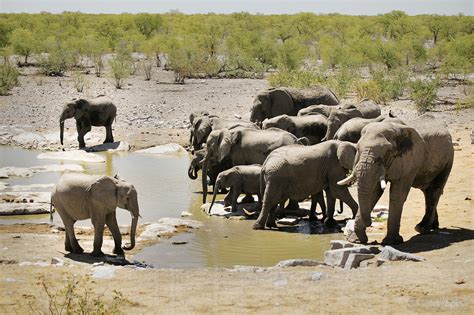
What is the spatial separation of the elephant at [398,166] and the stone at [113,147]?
13603 mm

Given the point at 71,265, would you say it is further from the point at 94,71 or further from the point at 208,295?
the point at 94,71

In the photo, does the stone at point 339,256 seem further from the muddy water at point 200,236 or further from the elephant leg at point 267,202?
the elephant leg at point 267,202

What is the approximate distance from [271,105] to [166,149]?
352cm

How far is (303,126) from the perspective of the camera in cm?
1953

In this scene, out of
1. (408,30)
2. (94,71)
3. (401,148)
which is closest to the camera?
(401,148)

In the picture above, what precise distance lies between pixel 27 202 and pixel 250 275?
7.68 meters

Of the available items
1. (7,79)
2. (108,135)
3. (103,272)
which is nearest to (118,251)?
(103,272)

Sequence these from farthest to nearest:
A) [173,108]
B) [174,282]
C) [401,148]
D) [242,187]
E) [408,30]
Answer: [408,30], [173,108], [242,187], [401,148], [174,282]

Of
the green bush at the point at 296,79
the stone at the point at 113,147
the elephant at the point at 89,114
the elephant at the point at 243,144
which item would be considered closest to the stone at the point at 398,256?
the elephant at the point at 243,144

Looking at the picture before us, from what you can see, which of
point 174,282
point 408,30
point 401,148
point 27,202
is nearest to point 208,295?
point 174,282

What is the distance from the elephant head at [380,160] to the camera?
39.8 ft

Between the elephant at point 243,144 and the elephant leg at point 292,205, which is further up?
the elephant at point 243,144

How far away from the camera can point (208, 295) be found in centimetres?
950

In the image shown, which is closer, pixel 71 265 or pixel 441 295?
pixel 441 295
